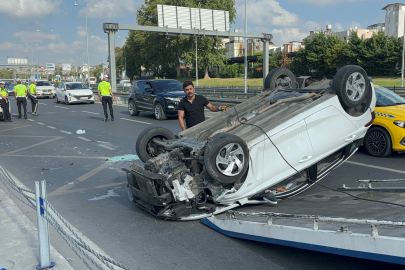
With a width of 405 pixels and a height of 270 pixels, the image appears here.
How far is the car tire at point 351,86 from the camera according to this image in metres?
5.20

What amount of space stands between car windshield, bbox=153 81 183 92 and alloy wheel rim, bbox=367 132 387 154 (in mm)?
10592

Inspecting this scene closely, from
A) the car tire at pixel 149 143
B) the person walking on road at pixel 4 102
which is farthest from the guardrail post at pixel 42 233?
the person walking on road at pixel 4 102

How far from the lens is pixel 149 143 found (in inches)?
222

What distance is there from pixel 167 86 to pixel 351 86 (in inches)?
506

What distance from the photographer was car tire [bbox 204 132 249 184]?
428 centimetres

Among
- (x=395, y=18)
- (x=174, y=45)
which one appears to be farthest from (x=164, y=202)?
(x=395, y=18)

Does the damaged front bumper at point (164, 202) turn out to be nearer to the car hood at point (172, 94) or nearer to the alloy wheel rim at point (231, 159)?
the alloy wheel rim at point (231, 159)

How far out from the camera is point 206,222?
Result: 4609 mm

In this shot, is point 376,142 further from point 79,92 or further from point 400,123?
point 79,92

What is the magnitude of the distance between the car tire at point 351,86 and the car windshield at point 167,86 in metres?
12.5

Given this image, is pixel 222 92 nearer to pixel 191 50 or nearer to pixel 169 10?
pixel 169 10

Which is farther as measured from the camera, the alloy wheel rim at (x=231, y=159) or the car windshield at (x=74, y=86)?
the car windshield at (x=74, y=86)

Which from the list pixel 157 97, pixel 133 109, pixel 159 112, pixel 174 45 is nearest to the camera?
pixel 159 112

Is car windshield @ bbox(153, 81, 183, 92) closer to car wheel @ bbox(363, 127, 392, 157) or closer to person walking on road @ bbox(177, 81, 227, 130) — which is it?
car wheel @ bbox(363, 127, 392, 157)
